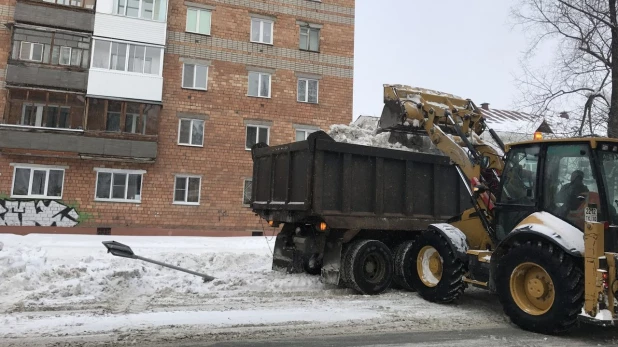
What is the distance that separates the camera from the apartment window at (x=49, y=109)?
19.2 metres

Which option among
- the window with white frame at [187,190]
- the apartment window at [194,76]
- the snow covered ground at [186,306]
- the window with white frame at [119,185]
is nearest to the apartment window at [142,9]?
the apartment window at [194,76]

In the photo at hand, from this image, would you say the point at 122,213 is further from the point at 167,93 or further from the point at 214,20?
the point at 214,20

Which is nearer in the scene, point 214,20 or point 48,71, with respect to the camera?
point 48,71

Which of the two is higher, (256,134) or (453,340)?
(256,134)

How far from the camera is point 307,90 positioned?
22875 millimetres

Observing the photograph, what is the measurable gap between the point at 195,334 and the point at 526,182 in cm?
483

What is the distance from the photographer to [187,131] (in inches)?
824

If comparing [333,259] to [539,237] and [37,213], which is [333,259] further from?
[37,213]

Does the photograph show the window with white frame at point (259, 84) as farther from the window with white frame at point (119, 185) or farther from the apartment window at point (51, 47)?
the apartment window at point (51, 47)

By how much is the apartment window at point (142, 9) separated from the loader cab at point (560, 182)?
18.8 meters

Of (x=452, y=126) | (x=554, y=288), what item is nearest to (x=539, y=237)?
(x=554, y=288)

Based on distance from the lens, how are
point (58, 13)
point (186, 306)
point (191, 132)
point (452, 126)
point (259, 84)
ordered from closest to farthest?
point (186, 306), point (452, 126), point (58, 13), point (191, 132), point (259, 84)

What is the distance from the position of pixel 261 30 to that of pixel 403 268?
57.7 ft

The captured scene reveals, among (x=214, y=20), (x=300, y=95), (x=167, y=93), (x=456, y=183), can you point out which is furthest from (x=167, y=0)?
(x=456, y=183)
